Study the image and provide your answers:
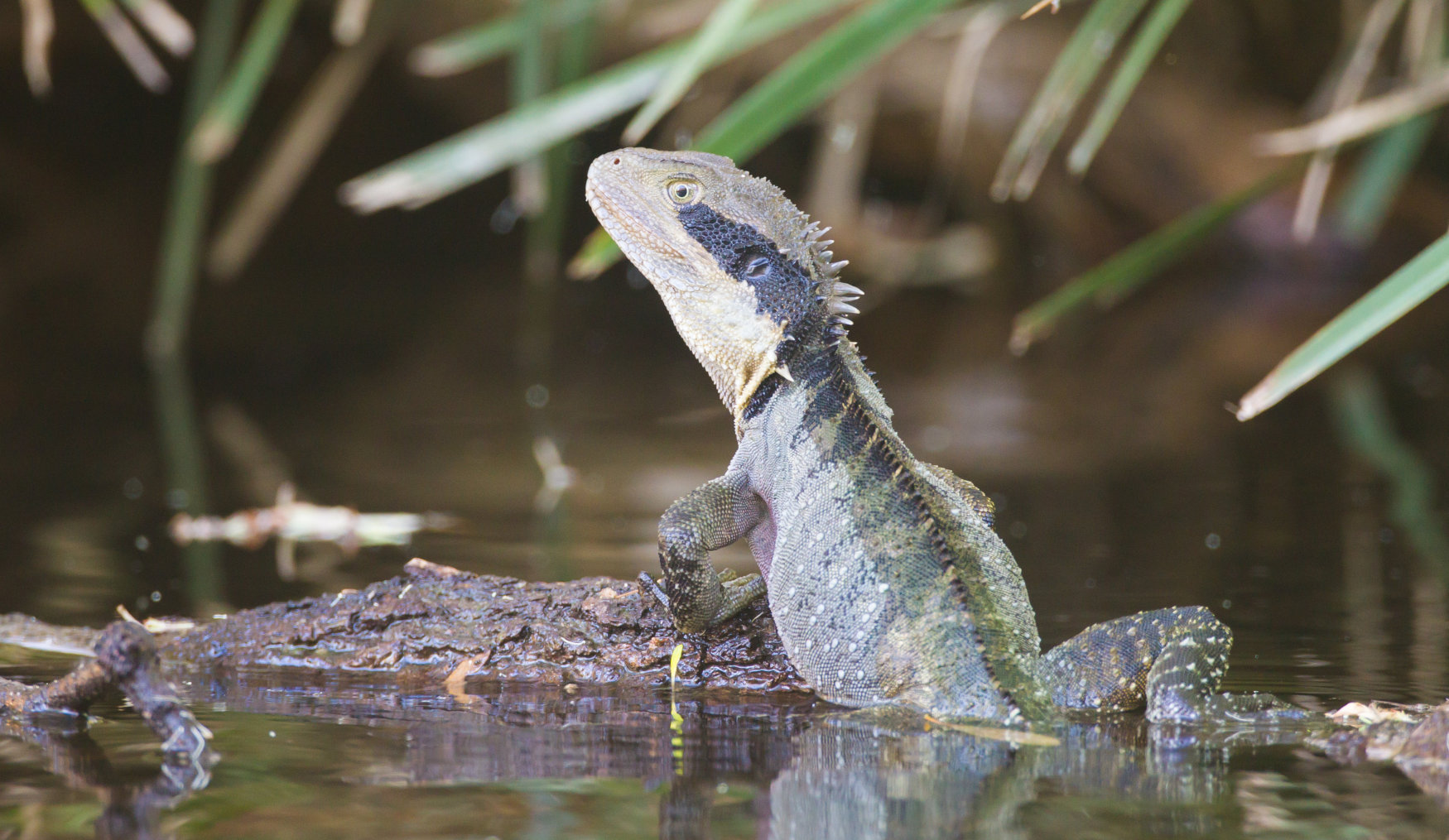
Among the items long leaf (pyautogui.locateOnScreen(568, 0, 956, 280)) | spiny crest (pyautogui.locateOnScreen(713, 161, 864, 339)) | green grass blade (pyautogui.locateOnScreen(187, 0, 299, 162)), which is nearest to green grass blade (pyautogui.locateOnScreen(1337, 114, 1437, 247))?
long leaf (pyautogui.locateOnScreen(568, 0, 956, 280))

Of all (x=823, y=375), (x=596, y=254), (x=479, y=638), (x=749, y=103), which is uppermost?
(x=749, y=103)

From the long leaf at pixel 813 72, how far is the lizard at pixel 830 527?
0.39 m

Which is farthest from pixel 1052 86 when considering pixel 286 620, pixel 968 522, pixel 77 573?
pixel 77 573

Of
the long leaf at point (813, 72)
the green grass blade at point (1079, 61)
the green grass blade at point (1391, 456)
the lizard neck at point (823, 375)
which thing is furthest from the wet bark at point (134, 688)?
the green grass blade at point (1391, 456)

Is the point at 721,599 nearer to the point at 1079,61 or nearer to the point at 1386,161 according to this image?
the point at 1079,61

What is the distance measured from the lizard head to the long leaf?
444 mm

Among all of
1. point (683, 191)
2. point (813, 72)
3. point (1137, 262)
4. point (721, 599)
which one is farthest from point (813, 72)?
point (721, 599)

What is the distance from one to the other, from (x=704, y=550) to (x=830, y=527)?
1.27 ft

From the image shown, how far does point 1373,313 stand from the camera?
4086 mm

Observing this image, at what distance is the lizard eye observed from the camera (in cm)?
497

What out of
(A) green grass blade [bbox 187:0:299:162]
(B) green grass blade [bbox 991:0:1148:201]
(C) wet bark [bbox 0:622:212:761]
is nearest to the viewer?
(C) wet bark [bbox 0:622:212:761]

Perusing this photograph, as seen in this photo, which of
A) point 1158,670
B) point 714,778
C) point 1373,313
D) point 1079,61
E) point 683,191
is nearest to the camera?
point 714,778

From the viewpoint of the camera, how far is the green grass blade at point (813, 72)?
216 inches

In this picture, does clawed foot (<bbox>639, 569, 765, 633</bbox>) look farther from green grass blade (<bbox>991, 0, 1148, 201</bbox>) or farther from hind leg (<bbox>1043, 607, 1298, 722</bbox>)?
green grass blade (<bbox>991, 0, 1148, 201</bbox>)
